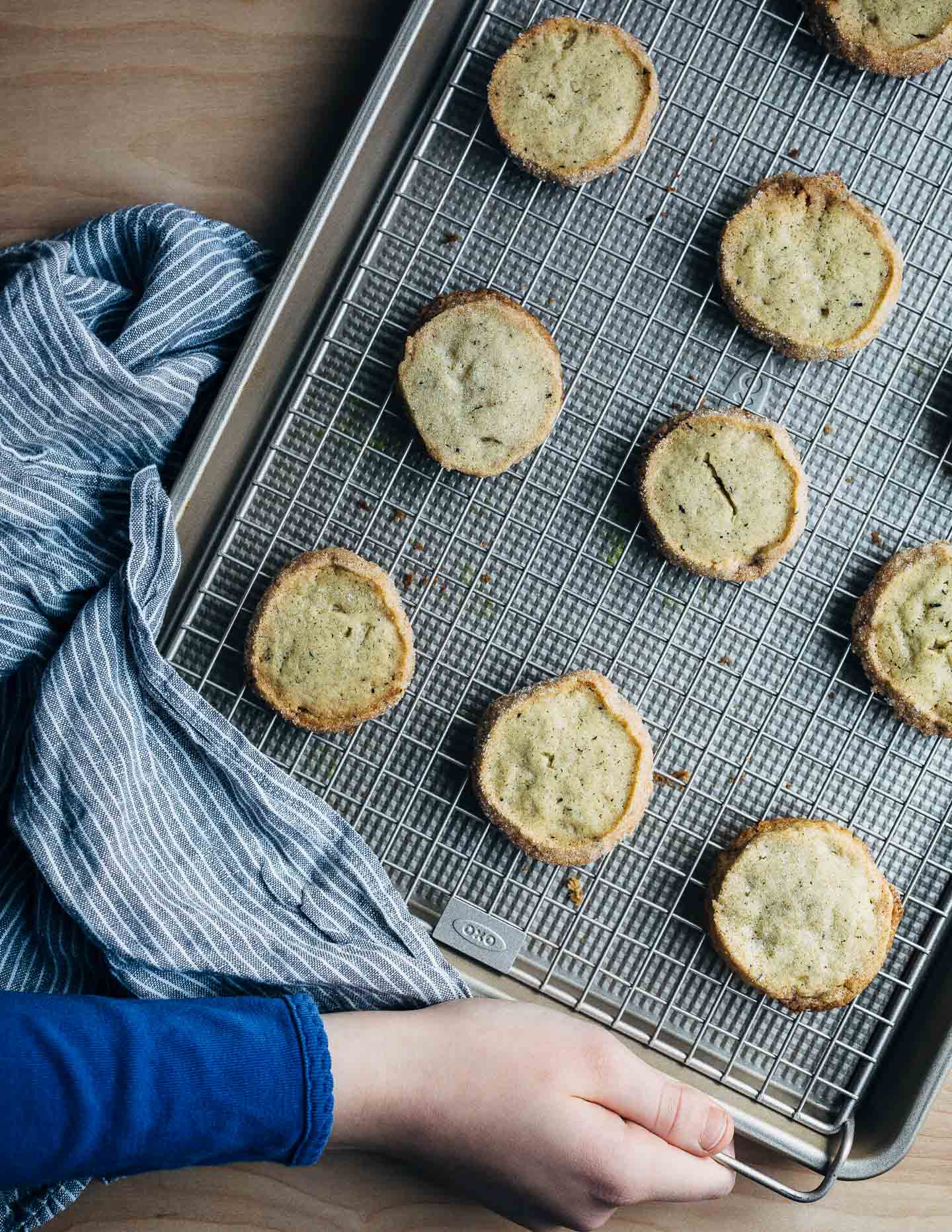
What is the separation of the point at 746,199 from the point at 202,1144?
1.12 metres

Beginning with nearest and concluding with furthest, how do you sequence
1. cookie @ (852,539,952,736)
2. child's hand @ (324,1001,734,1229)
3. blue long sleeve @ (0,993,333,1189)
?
blue long sleeve @ (0,993,333,1189)
child's hand @ (324,1001,734,1229)
cookie @ (852,539,952,736)

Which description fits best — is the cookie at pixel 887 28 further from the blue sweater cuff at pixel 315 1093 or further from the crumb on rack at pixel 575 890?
the blue sweater cuff at pixel 315 1093

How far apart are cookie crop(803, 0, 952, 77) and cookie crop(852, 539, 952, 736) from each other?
1.73ft

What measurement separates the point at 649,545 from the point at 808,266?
0.36 meters

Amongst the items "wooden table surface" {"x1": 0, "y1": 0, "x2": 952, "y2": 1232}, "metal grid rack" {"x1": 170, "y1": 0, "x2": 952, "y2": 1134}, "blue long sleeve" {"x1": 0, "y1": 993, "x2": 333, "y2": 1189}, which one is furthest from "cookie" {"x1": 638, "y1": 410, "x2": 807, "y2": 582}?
"blue long sleeve" {"x1": 0, "y1": 993, "x2": 333, "y2": 1189}

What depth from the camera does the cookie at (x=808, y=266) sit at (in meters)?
1.13

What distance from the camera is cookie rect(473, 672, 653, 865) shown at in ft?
3.69

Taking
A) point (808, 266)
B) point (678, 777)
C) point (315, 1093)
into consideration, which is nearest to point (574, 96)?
point (808, 266)

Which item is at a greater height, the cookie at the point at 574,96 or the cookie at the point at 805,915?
the cookie at the point at 574,96

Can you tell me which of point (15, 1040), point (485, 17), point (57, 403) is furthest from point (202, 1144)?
point (485, 17)

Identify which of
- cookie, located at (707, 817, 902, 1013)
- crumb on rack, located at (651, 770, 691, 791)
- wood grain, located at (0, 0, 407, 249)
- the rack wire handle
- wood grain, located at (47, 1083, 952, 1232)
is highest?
wood grain, located at (0, 0, 407, 249)

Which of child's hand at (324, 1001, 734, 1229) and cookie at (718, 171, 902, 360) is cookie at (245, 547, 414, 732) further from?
cookie at (718, 171, 902, 360)

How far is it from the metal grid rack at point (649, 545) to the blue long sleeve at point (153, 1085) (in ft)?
0.80

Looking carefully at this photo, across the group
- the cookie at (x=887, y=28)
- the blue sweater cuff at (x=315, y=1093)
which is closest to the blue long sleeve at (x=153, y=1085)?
the blue sweater cuff at (x=315, y=1093)
